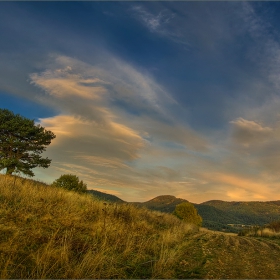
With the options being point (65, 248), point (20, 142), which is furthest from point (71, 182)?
point (65, 248)

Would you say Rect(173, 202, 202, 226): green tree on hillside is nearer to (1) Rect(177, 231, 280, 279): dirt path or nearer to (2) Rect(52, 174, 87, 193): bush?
(2) Rect(52, 174, 87, 193): bush

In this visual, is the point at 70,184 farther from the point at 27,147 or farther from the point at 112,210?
the point at 112,210

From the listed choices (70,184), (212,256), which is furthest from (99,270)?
(70,184)

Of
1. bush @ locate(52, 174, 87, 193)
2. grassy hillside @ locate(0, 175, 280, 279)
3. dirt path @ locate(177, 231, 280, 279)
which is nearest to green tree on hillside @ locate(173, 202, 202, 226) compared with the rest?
bush @ locate(52, 174, 87, 193)

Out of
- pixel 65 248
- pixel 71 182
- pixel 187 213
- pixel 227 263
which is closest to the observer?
pixel 65 248

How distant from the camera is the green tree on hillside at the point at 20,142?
3378cm

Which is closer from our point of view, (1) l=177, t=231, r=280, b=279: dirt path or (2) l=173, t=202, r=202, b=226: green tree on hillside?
(1) l=177, t=231, r=280, b=279: dirt path

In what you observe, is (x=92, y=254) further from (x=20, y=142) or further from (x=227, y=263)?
(x=20, y=142)

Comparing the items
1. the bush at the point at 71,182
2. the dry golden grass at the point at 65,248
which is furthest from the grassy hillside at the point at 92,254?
the bush at the point at 71,182

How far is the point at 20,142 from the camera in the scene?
1352 inches

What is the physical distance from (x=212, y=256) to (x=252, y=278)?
190 centimetres

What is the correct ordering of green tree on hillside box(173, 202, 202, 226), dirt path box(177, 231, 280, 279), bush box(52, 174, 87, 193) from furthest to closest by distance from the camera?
green tree on hillside box(173, 202, 202, 226) < bush box(52, 174, 87, 193) < dirt path box(177, 231, 280, 279)

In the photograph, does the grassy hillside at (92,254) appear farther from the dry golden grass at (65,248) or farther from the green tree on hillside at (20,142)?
the green tree on hillside at (20,142)

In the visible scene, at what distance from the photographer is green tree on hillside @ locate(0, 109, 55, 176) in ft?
111
